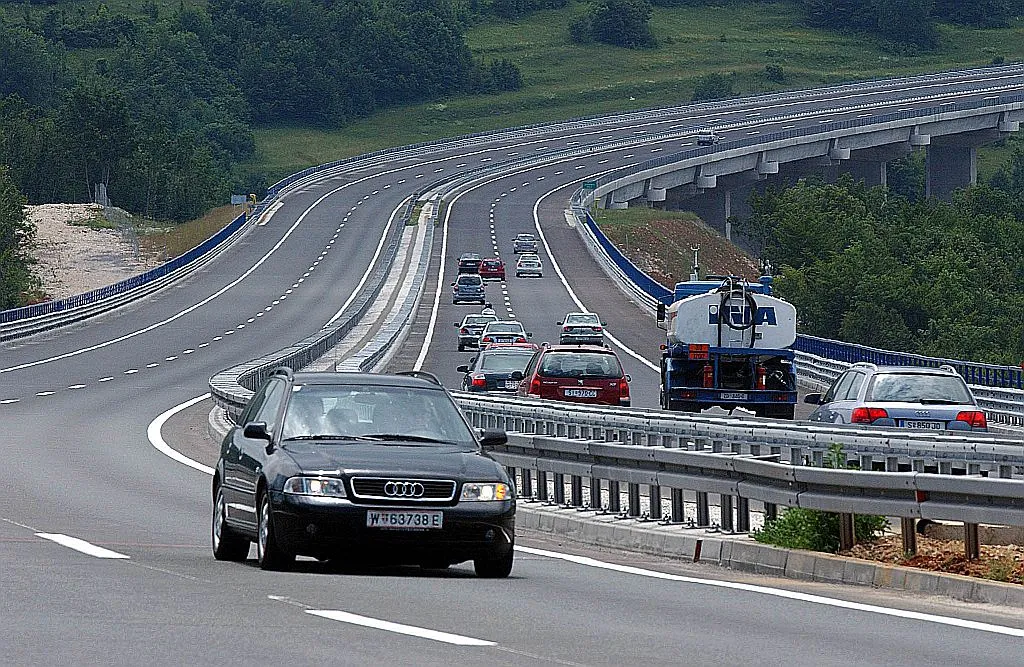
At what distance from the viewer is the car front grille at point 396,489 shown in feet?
43.0

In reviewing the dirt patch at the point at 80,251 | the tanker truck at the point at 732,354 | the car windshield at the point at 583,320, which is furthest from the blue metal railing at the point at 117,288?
the tanker truck at the point at 732,354

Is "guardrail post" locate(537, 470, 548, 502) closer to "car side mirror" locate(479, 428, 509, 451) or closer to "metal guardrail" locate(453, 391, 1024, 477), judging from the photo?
"metal guardrail" locate(453, 391, 1024, 477)

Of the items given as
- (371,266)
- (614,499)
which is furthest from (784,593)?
(371,266)

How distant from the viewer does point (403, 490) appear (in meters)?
13.1

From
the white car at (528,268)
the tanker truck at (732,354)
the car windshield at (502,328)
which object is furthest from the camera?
the white car at (528,268)

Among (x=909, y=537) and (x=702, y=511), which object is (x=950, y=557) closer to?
(x=909, y=537)

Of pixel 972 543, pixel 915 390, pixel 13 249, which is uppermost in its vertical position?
pixel 972 543

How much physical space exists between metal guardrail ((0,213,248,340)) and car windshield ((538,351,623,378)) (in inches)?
1498

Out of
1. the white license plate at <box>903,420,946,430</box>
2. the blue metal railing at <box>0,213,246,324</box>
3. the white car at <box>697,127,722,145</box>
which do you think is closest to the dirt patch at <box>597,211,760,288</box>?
the blue metal railing at <box>0,213,246,324</box>

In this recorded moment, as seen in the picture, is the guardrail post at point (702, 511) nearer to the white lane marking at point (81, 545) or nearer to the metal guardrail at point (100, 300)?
the white lane marking at point (81, 545)

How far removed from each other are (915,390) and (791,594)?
13189mm

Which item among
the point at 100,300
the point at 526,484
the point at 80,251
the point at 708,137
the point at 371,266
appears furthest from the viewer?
the point at 708,137

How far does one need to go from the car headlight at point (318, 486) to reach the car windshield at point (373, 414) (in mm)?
876

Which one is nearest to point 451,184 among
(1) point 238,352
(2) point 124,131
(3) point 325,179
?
(3) point 325,179
